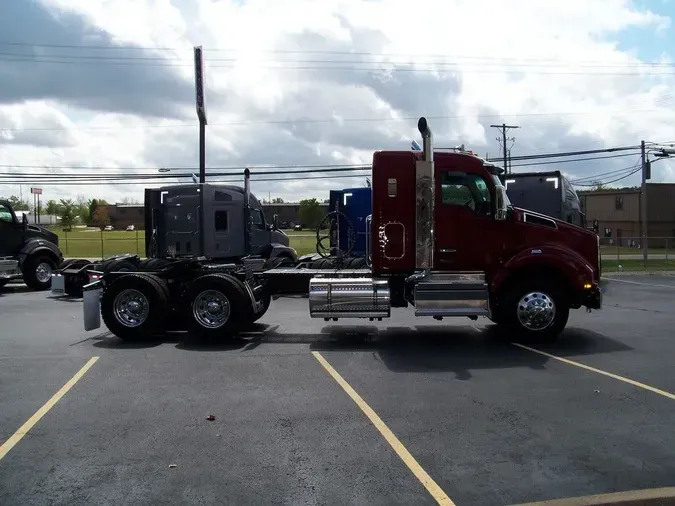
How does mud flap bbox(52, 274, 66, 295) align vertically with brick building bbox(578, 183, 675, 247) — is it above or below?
below

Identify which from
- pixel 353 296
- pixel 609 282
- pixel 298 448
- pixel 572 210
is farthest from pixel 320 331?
pixel 609 282

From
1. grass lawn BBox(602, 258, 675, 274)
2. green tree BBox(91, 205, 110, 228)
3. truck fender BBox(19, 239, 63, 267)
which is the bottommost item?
grass lawn BBox(602, 258, 675, 274)

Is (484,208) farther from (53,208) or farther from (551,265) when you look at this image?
(53,208)

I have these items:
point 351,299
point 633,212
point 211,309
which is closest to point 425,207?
point 351,299

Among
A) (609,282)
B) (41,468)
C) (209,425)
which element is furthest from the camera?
(609,282)

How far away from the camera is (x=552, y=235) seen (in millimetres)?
10602

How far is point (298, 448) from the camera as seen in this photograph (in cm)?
550

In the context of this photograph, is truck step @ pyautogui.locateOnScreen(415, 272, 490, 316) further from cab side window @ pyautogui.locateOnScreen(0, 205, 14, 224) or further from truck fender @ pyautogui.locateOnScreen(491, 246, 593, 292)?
cab side window @ pyautogui.locateOnScreen(0, 205, 14, 224)

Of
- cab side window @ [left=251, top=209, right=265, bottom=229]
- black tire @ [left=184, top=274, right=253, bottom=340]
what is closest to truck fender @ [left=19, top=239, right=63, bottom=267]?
cab side window @ [left=251, top=209, right=265, bottom=229]

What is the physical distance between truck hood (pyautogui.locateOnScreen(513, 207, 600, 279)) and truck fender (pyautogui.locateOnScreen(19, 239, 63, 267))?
53.4 feet

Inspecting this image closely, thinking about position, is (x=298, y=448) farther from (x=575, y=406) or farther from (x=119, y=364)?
(x=119, y=364)

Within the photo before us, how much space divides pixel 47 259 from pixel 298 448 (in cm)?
1827

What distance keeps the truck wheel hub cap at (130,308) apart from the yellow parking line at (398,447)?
164 inches

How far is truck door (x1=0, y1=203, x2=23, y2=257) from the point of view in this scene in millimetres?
20375
